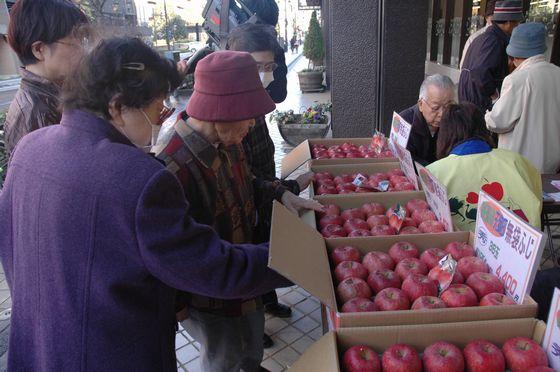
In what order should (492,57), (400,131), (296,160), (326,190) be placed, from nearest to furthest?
(326,190)
(400,131)
(296,160)
(492,57)

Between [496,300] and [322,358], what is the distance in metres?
0.64

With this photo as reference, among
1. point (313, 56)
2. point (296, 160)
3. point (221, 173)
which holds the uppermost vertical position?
point (221, 173)

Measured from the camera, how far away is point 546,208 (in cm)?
270

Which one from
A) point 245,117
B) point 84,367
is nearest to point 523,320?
point 245,117

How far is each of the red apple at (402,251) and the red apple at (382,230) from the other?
0.21 m

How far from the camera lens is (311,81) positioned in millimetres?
13414

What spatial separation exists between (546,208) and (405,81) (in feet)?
9.79

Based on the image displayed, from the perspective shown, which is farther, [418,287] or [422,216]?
[422,216]

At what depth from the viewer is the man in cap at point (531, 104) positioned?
3.54m

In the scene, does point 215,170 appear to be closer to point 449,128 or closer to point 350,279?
point 350,279

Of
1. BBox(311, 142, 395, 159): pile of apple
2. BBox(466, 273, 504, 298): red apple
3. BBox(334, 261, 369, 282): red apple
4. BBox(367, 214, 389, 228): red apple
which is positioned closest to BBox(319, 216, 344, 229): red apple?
BBox(367, 214, 389, 228): red apple

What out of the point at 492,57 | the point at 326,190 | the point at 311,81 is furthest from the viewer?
the point at 311,81

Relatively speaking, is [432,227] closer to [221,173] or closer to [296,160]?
[221,173]

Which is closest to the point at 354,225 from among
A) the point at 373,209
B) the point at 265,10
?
the point at 373,209
